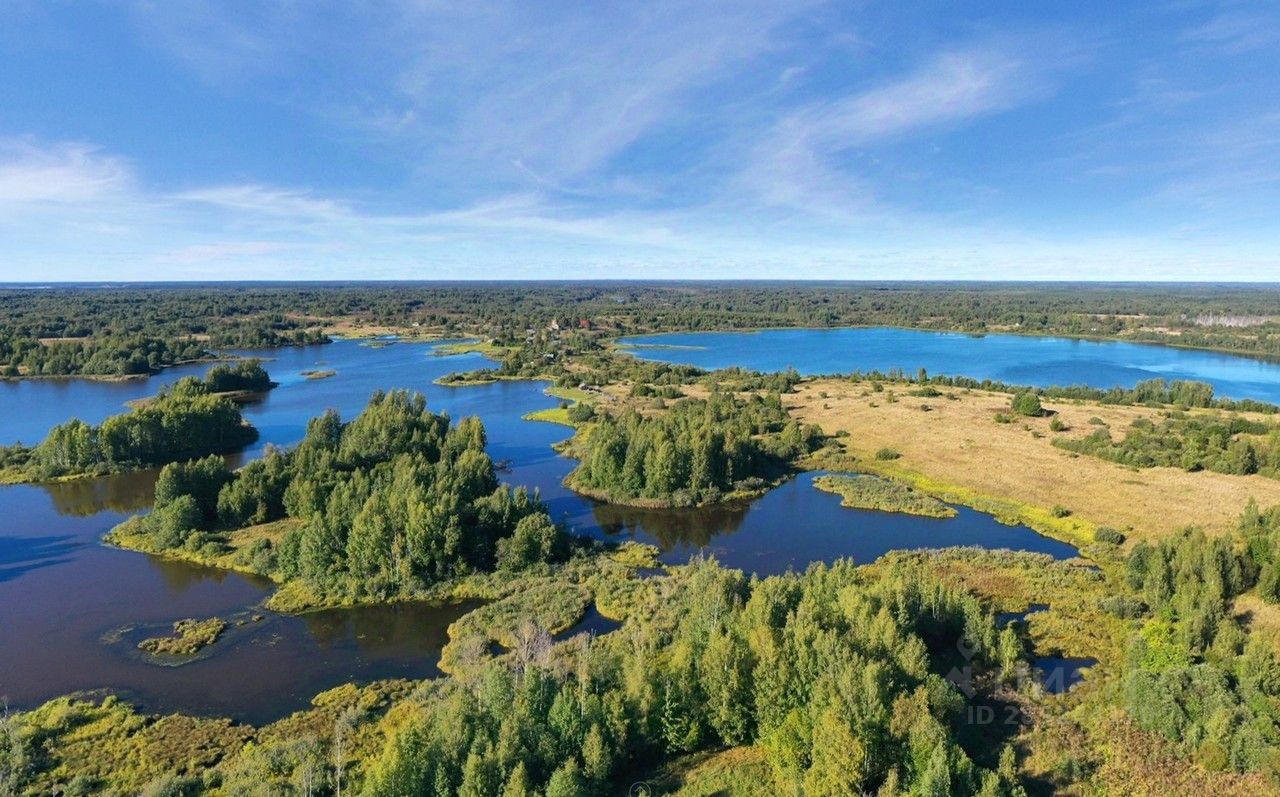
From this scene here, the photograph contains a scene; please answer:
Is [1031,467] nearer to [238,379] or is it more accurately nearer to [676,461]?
[676,461]

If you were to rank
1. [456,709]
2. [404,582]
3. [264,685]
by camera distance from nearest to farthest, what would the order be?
[456,709] < [264,685] < [404,582]

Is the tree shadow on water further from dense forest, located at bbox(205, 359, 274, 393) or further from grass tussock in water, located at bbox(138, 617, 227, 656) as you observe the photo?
dense forest, located at bbox(205, 359, 274, 393)

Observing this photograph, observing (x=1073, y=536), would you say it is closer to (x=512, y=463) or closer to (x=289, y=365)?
(x=512, y=463)

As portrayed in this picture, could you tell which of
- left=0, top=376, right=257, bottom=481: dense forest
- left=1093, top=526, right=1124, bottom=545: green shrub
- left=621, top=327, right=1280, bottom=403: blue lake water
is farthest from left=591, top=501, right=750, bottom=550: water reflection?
left=621, top=327, right=1280, bottom=403: blue lake water

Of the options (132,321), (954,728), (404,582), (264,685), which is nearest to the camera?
(954,728)

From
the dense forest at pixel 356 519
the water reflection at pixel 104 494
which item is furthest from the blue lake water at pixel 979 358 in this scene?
the water reflection at pixel 104 494

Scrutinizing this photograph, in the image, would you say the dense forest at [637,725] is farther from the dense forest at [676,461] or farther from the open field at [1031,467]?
the open field at [1031,467]

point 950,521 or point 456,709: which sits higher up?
point 456,709

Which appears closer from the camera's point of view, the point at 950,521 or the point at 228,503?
the point at 228,503

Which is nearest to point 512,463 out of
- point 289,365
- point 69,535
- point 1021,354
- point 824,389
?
point 69,535

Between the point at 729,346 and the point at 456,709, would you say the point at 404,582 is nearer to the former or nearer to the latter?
the point at 456,709
